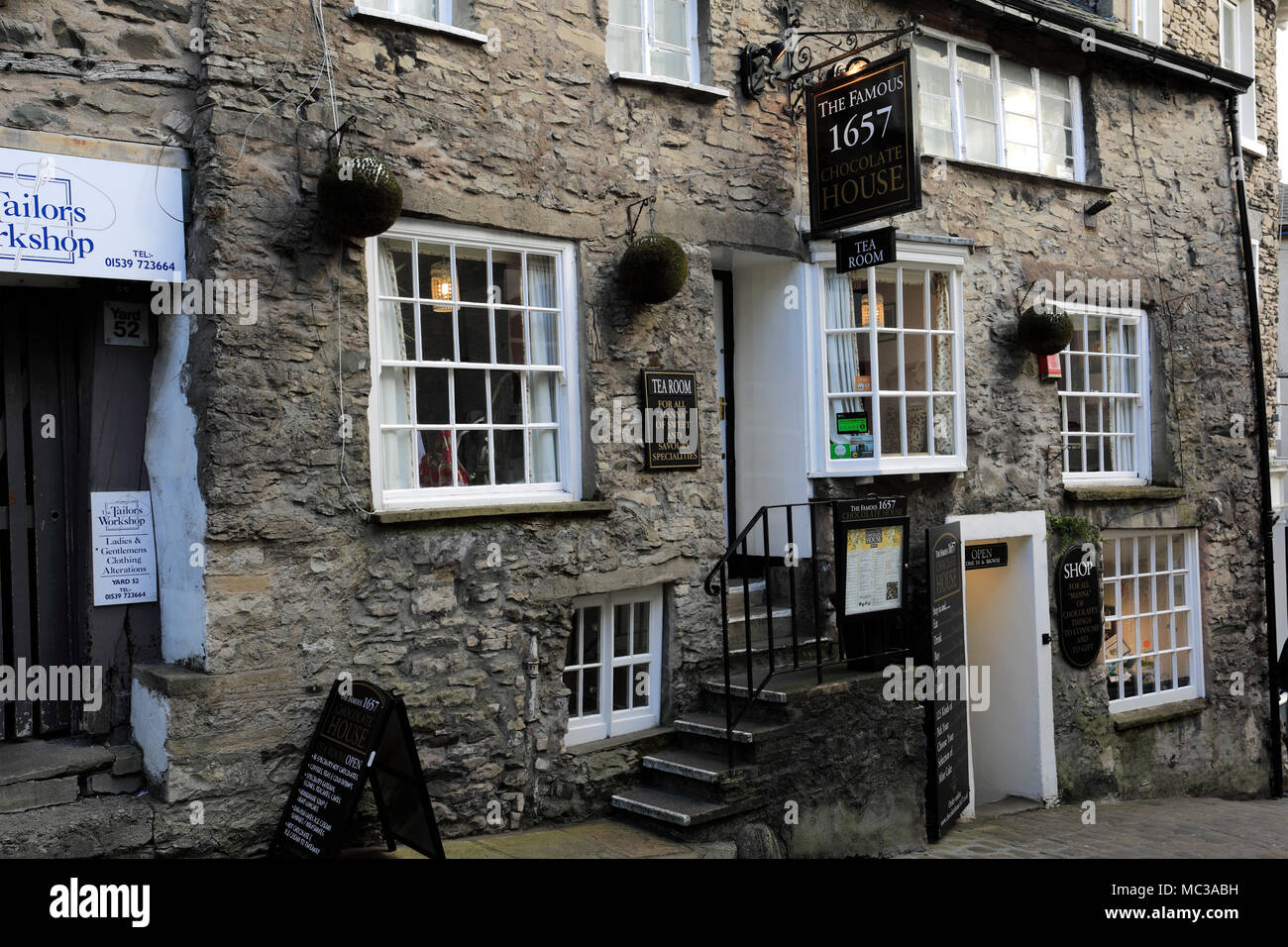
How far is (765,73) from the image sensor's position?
7.68m

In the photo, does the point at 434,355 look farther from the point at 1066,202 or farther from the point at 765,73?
the point at 1066,202

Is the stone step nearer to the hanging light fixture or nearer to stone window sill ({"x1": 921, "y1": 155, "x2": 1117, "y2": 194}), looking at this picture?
the hanging light fixture

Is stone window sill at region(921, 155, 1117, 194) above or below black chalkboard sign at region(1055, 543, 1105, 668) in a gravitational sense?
above

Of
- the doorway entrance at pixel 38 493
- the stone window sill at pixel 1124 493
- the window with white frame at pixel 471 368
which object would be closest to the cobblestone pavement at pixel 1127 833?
the stone window sill at pixel 1124 493

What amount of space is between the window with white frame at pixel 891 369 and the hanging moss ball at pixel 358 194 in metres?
3.54

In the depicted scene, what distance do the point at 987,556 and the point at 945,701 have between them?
4.75 feet

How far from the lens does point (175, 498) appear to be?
5.56 m

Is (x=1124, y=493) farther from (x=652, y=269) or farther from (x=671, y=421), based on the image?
(x=652, y=269)

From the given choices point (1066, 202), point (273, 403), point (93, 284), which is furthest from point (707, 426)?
point (1066, 202)

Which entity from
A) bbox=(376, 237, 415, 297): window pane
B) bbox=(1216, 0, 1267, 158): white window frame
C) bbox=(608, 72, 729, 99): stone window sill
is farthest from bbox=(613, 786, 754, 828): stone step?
bbox=(1216, 0, 1267, 158): white window frame

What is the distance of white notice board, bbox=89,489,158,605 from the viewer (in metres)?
5.60

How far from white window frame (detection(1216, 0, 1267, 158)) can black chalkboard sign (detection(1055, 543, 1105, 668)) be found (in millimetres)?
5966

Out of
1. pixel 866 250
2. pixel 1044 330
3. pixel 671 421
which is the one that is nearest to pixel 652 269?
pixel 671 421
